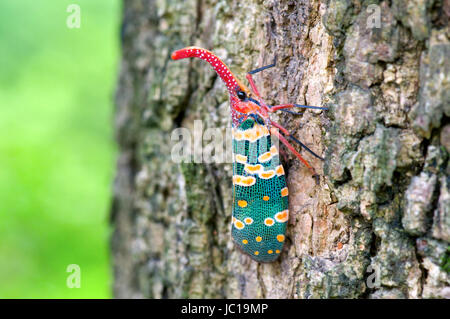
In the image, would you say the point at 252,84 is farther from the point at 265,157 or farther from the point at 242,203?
the point at 242,203

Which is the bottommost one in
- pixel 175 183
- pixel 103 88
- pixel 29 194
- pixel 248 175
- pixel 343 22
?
pixel 29 194

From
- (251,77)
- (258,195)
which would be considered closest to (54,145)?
(251,77)

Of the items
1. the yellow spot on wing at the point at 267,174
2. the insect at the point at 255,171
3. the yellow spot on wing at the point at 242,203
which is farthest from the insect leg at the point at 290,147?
A: the yellow spot on wing at the point at 242,203

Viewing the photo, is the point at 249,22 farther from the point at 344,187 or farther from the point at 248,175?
the point at 344,187

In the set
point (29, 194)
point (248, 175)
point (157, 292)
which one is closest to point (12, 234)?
point (29, 194)

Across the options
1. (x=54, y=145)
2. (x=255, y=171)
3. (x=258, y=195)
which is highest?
(x=255, y=171)

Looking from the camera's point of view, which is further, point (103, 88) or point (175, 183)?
point (103, 88)

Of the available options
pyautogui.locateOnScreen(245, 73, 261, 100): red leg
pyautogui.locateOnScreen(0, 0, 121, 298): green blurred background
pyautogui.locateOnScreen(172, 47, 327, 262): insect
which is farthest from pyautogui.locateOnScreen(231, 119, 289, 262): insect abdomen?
pyautogui.locateOnScreen(0, 0, 121, 298): green blurred background
